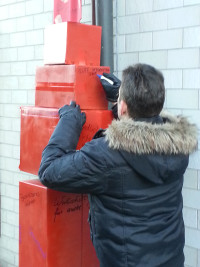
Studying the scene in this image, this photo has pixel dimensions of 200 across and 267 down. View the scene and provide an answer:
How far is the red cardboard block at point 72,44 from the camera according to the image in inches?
87.7

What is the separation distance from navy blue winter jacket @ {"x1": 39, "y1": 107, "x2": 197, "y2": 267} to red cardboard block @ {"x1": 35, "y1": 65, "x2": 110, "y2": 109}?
39 cm

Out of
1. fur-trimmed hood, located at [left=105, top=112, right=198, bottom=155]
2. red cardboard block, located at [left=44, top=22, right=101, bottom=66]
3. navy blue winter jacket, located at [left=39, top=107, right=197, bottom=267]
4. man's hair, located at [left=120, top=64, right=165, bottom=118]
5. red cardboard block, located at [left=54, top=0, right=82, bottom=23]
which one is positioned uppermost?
red cardboard block, located at [left=54, top=0, right=82, bottom=23]

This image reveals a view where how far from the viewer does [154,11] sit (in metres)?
2.58

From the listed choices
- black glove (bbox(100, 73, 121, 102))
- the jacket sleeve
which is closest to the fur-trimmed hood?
the jacket sleeve

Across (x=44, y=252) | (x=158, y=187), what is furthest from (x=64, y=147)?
(x=44, y=252)

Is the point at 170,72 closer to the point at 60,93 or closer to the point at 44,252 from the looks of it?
the point at 60,93

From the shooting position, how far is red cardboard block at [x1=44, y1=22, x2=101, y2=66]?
2229 mm

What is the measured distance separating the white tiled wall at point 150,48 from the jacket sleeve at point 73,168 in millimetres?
1001

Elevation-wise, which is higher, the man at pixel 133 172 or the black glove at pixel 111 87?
the black glove at pixel 111 87

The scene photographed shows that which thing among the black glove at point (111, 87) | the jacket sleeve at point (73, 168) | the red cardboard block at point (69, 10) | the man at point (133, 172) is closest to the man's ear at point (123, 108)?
the man at point (133, 172)

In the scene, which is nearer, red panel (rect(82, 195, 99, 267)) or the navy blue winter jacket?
the navy blue winter jacket

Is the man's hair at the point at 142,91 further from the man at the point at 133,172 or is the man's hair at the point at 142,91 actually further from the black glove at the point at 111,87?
the black glove at the point at 111,87

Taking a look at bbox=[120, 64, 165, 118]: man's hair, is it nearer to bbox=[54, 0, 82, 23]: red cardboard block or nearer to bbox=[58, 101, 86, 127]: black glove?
bbox=[58, 101, 86, 127]: black glove

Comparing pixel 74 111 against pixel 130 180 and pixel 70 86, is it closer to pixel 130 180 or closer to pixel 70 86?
pixel 70 86
